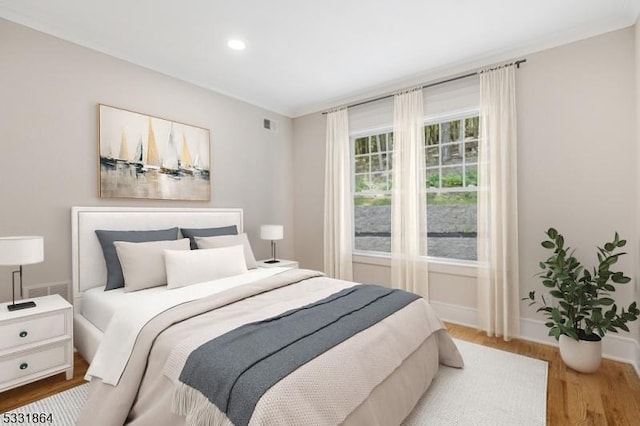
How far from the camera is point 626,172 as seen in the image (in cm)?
257

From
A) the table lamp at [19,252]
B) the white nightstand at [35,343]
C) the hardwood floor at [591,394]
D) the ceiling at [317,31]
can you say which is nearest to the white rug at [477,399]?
the hardwood floor at [591,394]

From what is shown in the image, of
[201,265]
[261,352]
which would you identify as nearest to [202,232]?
[201,265]

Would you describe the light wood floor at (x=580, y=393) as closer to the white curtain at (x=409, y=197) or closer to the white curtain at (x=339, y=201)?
the white curtain at (x=409, y=197)

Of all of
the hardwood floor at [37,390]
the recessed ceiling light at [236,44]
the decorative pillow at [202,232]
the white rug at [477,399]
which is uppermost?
the recessed ceiling light at [236,44]

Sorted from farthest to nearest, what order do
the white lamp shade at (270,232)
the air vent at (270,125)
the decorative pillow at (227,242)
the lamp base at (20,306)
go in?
the air vent at (270,125), the white lamp shade at (270,232), the decorative pillow at (227,242), the lamp base at (20,306)

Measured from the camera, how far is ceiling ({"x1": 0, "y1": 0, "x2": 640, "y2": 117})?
7.81 feet

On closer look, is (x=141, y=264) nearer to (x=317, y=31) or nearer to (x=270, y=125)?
(x=317, y=31)

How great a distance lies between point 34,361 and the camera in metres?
2.14

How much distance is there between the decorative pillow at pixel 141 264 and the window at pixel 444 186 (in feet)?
8.53

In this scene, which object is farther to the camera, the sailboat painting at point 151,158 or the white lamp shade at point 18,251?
the sailboat painting at point 151,158

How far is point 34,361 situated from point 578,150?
450 cm

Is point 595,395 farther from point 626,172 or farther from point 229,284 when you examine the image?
point 229,284

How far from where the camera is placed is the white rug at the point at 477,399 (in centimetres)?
187

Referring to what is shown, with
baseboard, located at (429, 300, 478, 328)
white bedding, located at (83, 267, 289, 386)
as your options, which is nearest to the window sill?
baseboard, located at (429, 300, 478, 328)
